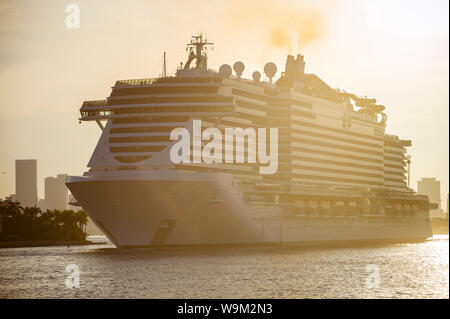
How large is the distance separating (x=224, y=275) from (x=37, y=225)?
108505 millimetres

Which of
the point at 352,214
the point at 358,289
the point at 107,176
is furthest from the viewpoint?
the point at 352,214

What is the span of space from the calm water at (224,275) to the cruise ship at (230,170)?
3481 mm

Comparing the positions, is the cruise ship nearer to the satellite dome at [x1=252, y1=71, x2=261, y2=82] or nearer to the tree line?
the satellite dome at [x1=252, y1=71, x2=261, y2=82]

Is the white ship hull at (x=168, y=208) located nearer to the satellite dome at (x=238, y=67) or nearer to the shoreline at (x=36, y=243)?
the satellite dome at (x=238, y=67)

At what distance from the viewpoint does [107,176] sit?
86250 millimetres

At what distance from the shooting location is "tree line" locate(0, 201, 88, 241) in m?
163

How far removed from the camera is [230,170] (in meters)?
93.6

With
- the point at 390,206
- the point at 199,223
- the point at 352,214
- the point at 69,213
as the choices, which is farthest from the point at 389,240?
the point at 69,213

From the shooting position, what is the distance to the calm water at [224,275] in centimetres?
5806

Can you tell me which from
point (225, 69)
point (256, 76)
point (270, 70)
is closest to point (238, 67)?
point (225, 69)
